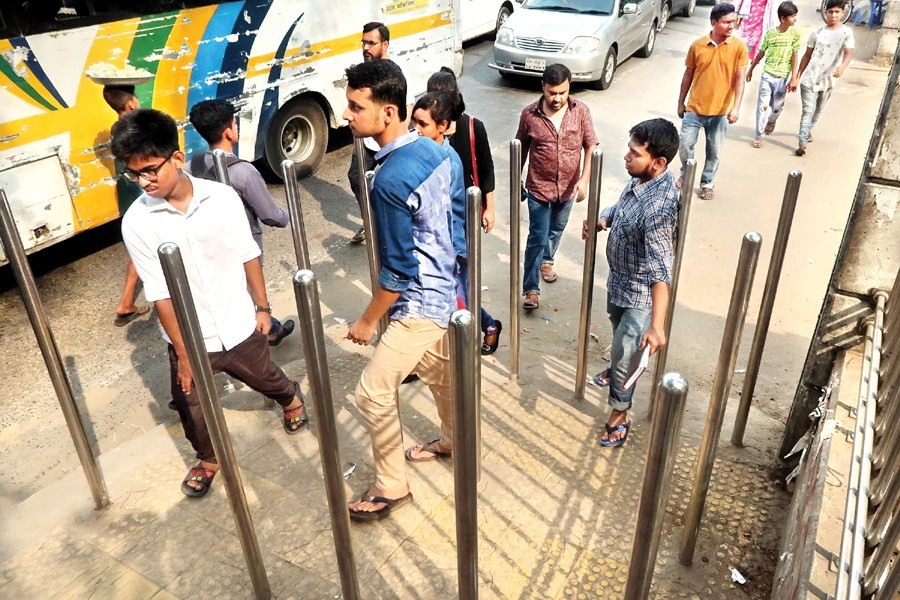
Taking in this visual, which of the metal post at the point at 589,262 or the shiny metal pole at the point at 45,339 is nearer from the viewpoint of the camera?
the shiny metal pole at the point at 45,339

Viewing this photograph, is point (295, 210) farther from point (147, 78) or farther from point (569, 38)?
point (569, 38)

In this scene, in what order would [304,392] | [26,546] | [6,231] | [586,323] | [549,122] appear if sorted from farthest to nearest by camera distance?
[549,122], [304,392], [586,323], [26,546], [6,231]

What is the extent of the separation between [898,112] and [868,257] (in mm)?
563

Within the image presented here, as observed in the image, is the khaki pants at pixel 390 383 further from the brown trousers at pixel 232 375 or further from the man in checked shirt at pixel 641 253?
the man in checked shirt at pixel 641 253

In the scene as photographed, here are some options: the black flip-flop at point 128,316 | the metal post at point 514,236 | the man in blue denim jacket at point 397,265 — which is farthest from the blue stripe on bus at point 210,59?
the man in blue denim jacket at point 397,265

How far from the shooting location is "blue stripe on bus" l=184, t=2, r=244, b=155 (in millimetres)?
5887

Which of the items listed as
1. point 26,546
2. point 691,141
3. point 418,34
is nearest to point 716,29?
point 691,141

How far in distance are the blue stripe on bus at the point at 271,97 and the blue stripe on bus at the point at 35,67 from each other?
202cm

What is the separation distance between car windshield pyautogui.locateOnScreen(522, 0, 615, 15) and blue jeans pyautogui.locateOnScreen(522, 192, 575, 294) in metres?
7.18

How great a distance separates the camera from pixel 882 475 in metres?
2.07

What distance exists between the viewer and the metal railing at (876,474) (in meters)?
1.75

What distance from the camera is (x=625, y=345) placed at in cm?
317

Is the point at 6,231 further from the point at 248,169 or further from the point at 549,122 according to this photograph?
the point at 549,122

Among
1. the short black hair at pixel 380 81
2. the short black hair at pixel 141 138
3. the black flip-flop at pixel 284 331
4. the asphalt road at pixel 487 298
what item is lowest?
the asphalt road at pixel 487 298
